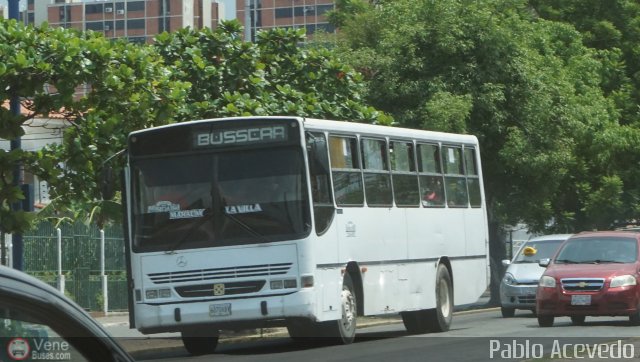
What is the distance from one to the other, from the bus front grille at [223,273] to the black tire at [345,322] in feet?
3.93

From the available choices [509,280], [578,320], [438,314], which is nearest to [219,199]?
[438,314]

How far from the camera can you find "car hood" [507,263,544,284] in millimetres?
27109

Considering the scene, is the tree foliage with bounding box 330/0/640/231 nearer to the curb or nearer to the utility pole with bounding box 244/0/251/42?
Answer: the utility pole with bounding box 244/0/251/42

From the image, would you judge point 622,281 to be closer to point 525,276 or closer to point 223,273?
point 525,276

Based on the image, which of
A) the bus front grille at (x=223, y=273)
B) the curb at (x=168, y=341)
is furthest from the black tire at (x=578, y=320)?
the bus front grille at (x=223, y=273)

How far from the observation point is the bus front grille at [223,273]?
1692 centimetres

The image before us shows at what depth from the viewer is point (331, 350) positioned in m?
16.9

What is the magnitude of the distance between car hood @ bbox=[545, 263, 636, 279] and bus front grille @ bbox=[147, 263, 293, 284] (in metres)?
5.94

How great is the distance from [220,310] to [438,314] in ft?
17.6

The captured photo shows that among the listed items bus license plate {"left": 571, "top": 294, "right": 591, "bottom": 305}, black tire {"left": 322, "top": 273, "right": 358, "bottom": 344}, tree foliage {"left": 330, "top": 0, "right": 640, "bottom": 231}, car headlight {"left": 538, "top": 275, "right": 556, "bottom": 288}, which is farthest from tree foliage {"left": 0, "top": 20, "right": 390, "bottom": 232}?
tree foliage {"left": 330, "top": 0, "right": 640, "bottom": 231}

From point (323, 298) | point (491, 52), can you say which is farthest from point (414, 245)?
point (491, 52)

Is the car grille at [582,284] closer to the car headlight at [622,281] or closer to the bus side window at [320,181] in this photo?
the car headlight at [622,281]

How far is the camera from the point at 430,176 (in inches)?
845

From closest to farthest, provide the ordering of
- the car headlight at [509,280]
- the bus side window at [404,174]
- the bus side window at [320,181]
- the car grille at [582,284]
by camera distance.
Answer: the bus side window at [320,181] → the bus side window at [404,174] → the car grille at [582,284] → the car headlight at [509,280]
